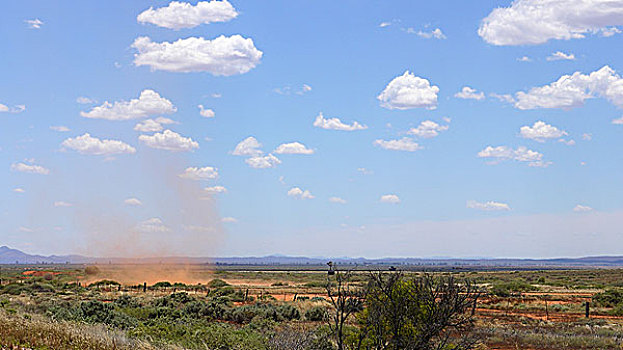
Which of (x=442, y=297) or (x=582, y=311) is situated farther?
(x=582, y=311)

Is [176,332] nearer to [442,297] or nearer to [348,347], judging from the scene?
[348,347]

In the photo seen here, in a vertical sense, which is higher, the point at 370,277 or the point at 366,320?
the point at 370,277

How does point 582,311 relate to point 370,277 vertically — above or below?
below

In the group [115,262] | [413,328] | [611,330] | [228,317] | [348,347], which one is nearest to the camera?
[413,328]

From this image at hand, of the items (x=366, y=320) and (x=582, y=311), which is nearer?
(x=366, y=320)

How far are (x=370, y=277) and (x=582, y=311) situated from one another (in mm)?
34321

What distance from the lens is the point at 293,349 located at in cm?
1684

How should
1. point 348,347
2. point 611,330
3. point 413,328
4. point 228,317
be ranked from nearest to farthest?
point 413,328 → point 348,347 → point 611,330 → point 228,317

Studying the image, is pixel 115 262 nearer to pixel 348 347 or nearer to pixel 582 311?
pixel 582 311

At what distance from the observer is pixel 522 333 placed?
2706 cm

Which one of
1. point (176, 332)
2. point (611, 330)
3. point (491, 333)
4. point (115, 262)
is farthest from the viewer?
point (115, 262)

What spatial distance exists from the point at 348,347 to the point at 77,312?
16553 millimetres

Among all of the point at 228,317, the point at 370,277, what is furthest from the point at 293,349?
the point at 228,317

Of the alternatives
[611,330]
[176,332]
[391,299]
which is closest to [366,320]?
[391,299]
